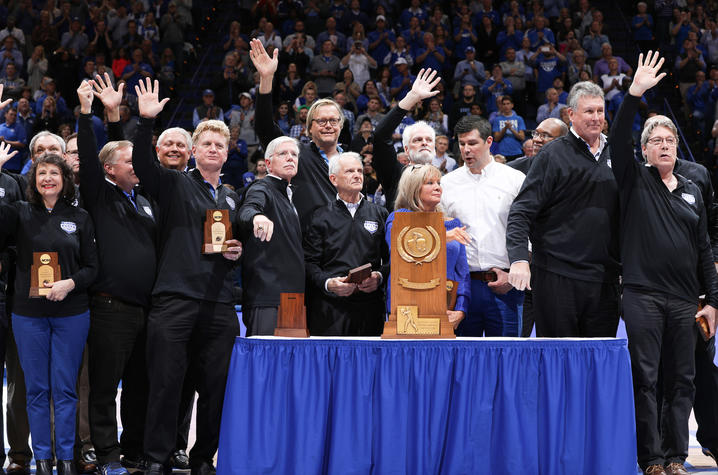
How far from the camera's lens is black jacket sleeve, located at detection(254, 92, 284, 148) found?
5.41m

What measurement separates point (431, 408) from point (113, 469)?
1.90 m

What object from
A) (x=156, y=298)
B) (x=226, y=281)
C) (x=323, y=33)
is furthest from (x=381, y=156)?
(x=323, y=33)

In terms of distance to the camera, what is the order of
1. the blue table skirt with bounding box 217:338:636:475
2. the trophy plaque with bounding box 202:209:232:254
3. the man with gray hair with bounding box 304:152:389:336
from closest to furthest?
the blue table skirt with bounding box 217:338:636:475, the trophy plaque with bounding box 202:209:232:254, the man with gray hair with bounding box 304:152:389:336

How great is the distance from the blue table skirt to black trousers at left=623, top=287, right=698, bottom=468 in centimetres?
56

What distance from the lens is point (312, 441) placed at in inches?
163

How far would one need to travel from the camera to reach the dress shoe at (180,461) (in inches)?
201

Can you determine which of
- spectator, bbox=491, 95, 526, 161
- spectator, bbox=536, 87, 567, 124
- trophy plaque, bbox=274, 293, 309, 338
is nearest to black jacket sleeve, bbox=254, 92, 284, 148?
trophy plaque, bbox=274, 293, 309, 338

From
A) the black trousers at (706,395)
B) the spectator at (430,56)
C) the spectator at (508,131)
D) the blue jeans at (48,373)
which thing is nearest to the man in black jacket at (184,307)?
the blue jeans at (48,373)

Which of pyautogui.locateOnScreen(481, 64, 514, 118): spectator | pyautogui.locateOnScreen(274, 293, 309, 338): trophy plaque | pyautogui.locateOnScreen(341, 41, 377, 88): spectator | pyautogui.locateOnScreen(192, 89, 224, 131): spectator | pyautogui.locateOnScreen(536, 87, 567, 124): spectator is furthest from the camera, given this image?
pyautogui.locateOnScreen(341, 41, 377, 88): spectator

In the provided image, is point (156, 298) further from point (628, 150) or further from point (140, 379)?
point (628, 150)

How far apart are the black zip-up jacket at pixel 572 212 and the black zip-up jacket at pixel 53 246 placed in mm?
2436

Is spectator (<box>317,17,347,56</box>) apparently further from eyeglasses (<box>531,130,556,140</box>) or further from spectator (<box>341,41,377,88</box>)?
eyeglasses (<box>531,130,556,140</box>)

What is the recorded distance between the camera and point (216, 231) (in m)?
4.49

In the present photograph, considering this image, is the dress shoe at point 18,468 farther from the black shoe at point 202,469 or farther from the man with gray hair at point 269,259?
the man with gray hair at point 269,259
